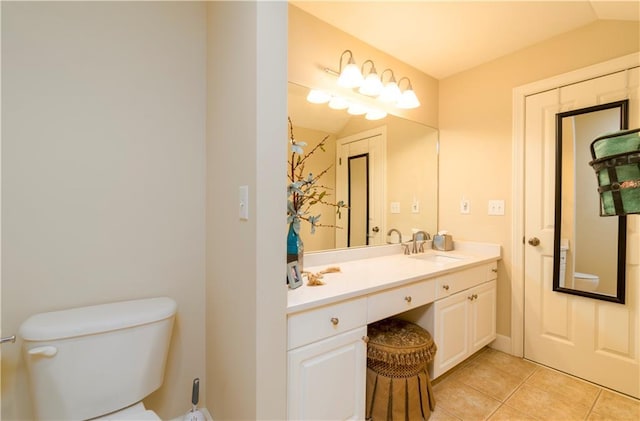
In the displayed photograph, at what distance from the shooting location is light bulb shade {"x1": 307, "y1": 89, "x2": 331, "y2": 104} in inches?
69.2

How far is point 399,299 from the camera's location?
1449 millimetres

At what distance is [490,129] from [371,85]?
3.64 feet

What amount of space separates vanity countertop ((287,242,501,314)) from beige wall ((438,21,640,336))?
208 millimetres

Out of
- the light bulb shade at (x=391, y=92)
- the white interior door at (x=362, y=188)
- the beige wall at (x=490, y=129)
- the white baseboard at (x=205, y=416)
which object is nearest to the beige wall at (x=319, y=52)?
the light bulb shade at (x=391, y=92)

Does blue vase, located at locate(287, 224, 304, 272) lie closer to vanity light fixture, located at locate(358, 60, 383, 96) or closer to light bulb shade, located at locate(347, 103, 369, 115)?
light bulb shade, located at locate(347, 103, 369, 115)

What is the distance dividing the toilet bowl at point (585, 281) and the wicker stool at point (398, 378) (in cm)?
122

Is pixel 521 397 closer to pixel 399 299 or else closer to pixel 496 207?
pixel 399 299

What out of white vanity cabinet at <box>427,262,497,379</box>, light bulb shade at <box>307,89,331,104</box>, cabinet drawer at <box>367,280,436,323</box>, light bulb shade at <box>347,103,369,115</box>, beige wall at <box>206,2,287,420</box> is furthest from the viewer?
light bulb shade at <box>347,103,369,115</box>

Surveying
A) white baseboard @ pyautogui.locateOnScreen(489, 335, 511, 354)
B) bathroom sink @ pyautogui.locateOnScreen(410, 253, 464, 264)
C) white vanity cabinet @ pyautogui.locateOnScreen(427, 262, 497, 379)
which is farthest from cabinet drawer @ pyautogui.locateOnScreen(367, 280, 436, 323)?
white baseboard @ pyautogui.locateOnScreen(489, 335, 511, 354)

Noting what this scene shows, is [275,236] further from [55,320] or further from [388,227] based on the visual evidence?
[388,227]

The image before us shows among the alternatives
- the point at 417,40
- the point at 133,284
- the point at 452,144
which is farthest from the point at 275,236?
the point at 452,144

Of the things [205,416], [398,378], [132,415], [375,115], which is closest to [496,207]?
[375,115]

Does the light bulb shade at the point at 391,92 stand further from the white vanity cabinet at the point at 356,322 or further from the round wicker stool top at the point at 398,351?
the round wicker stool top at the point at 398,351

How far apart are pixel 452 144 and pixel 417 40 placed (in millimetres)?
946
